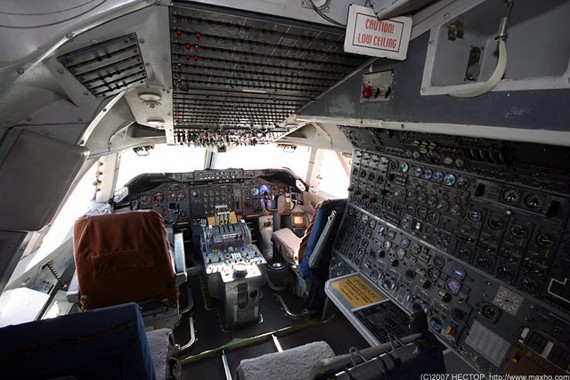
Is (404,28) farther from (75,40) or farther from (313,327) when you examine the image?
(313,327)

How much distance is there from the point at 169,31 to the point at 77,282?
93.4 inches

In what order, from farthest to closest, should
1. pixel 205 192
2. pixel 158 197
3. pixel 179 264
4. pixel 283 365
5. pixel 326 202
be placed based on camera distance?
pixel 205 192
pixel 158 197
pixel 326 202
pixel 179 264
pixel 283 365

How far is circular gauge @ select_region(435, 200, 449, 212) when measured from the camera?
2219 mm

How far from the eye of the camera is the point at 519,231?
1772 millimetres

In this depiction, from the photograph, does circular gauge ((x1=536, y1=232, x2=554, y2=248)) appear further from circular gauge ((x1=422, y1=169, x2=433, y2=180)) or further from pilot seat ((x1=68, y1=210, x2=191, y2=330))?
pilot seat ((x1=68, y1=210, x2=191, y2=330))

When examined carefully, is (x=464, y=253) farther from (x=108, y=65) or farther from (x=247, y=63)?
(x=108, y=65)

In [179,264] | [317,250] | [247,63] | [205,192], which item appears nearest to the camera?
[247,63]

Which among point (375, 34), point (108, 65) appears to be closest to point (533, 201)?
point (375, 34)

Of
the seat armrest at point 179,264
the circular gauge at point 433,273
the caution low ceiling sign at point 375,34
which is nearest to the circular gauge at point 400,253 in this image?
the circular gauge at point 433,273

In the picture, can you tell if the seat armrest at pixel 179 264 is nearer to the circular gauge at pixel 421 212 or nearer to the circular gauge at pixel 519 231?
the circular gauge at pixel 421 212

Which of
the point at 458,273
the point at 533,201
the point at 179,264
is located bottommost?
the point at 179,264

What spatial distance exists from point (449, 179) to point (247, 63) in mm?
1864

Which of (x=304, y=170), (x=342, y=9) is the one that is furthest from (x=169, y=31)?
(x=304, y=170)

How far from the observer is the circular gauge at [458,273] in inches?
81.4
